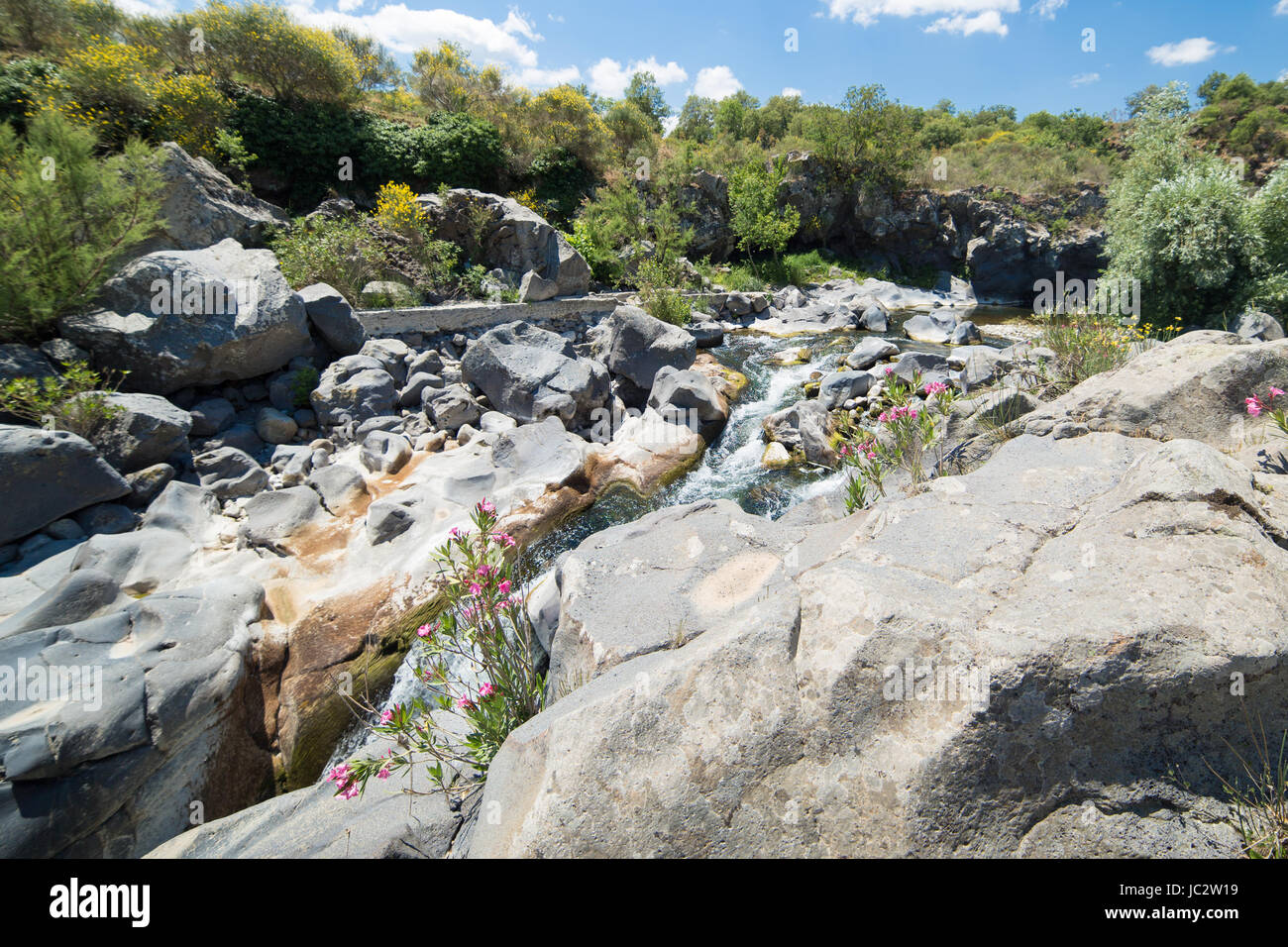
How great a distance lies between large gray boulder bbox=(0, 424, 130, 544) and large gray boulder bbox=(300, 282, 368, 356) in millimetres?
4312

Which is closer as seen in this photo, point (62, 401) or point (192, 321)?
point (62, 401)

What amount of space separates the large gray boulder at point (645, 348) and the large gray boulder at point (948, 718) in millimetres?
8529

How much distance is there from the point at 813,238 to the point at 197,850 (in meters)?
31.4

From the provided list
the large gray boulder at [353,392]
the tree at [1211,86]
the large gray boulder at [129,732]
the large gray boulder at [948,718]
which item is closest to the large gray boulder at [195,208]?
the large gray boulder at [353,392]

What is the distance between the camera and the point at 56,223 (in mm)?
6660

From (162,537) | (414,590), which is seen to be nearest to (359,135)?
(162,537)

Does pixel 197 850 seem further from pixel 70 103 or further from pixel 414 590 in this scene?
pixel 70 103

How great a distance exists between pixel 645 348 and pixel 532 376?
263 centimetres

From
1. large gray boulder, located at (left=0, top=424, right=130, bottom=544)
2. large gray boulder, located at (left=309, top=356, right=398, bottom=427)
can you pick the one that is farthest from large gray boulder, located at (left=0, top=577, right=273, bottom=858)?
large gray boulder, located at (left=309, top=356, right=398, bottom=427)

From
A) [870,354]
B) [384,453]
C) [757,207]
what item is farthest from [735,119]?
[384,453]

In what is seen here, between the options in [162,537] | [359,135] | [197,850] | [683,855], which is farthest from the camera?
[359,135]

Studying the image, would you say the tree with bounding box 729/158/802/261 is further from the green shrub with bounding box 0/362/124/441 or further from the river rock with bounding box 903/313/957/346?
the green shrub with bounding box 0/362/124/441

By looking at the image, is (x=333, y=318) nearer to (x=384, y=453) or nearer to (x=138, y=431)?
(x=384, y=453)

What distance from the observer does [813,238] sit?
27719mm
